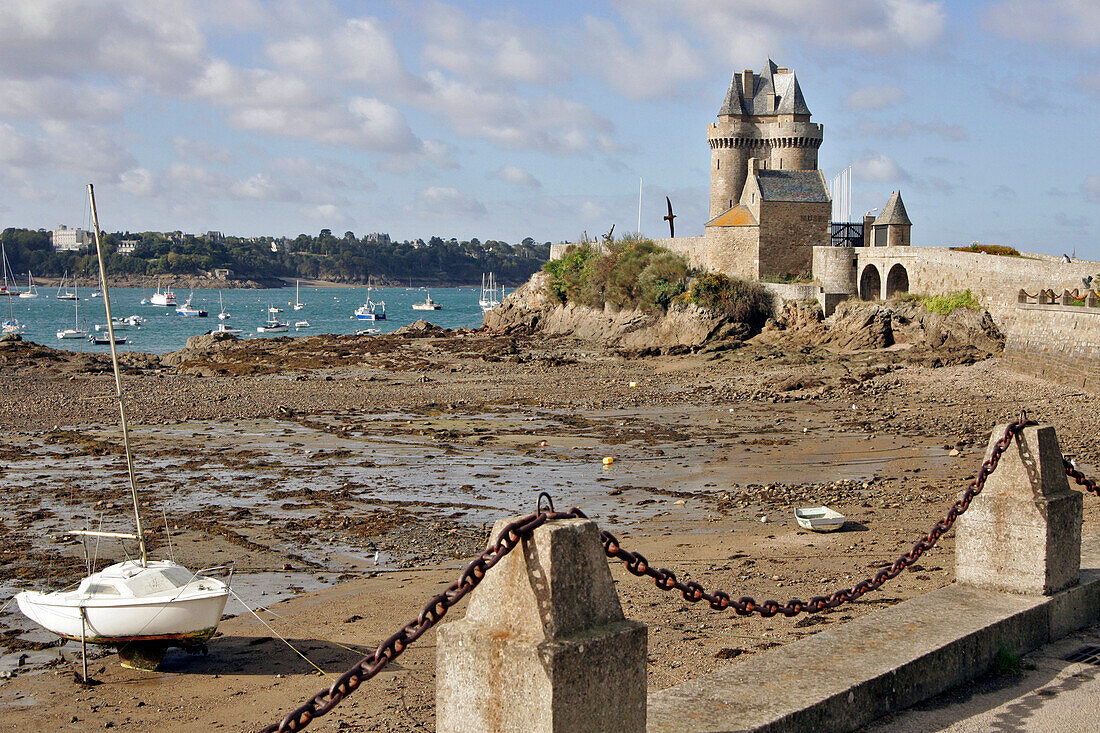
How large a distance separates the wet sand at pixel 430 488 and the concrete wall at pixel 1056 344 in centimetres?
75

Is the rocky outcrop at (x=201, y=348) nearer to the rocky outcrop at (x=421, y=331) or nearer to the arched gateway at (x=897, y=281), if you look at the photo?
the rocky outcrop at (x=421, y=331)

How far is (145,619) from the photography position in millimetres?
10047

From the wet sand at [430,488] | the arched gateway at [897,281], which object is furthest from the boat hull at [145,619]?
the arched gateway at [897,281]

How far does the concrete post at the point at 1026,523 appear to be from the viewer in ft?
18.2

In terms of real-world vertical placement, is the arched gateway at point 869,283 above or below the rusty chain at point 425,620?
above

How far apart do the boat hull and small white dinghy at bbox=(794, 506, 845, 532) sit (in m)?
7.37

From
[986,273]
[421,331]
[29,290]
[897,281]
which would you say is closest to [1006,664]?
[986,273]

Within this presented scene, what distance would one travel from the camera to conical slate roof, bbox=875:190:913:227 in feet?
143

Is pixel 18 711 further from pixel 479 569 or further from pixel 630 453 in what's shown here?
pixel 630 453

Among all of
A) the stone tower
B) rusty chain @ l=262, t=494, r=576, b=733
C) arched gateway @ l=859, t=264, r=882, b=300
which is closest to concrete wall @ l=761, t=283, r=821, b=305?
arched gateway @ l=859, t=264, r=882, b=300

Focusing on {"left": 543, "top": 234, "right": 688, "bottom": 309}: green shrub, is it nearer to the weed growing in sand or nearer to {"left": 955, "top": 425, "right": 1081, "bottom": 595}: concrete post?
{"left": 955, "top": 425, "right": 1081, "bottom": 595}: concrete post

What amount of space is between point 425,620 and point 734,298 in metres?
40.4

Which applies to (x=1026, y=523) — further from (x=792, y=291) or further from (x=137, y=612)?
(x=792, y=291)

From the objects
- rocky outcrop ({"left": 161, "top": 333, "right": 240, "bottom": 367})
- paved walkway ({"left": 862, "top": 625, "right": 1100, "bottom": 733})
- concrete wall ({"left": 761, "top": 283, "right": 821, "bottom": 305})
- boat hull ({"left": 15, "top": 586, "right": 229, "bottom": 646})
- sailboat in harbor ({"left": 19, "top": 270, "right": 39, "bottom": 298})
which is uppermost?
sailboat in harbor ({"left": 19, "top": 270, "right": 39, "bottom": 298})
